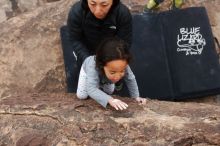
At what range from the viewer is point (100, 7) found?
245cm

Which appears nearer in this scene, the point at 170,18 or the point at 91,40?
the point at 91,40

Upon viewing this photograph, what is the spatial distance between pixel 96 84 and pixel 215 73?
1.29m

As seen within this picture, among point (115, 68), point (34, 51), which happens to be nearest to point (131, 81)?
point (115, 68)

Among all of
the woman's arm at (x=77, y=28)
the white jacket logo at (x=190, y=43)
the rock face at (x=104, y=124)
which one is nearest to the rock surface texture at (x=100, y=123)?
the rock face at (x=104, y=124)

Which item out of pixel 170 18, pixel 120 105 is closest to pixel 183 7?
pixel 170 18

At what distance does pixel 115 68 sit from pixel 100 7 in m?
0.36

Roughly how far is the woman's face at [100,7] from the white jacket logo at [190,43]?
112 centimetres

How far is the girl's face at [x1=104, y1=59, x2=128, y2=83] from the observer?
224cm

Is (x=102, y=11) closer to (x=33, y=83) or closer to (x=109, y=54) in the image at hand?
(x=109, y=54)

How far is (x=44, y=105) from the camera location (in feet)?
8.09

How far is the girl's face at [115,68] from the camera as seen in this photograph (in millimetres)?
2242

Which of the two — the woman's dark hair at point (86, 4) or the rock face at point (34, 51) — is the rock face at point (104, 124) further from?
the rock face at point (34, 51)

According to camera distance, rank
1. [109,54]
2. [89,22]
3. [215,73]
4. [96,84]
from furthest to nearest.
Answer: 1. [215,73]
2. [89,22]
3. [96,84]
4. [109,54]

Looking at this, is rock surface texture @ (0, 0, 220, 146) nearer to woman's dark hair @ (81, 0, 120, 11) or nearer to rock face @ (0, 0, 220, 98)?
woman's dark hair @ (81, 0, 120, 11)
